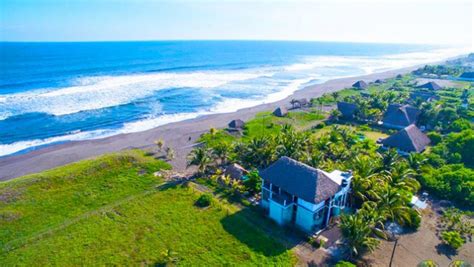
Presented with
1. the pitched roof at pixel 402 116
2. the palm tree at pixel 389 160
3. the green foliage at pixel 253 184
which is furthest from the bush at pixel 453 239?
the pitched roof at pixel 402 116

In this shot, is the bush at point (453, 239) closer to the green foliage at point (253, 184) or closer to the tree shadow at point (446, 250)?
the tree shadow at point (446, 250)

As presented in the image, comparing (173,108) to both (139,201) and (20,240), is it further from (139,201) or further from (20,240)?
(20,240)

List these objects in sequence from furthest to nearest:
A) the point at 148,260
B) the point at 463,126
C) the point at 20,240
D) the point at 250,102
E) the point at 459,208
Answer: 1. the point at 250,102
2. the point at 463,126
3. the point at 459,208
4. the point at 20,240
5. the point at 148,260

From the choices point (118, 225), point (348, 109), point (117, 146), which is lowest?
point (117, 146)

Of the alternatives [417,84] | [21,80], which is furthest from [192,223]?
[21,80]

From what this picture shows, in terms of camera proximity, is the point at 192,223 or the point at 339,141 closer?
the point at 192,223

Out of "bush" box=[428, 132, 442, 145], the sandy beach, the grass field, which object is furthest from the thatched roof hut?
"bush" box=[428, 132, 442, 145]

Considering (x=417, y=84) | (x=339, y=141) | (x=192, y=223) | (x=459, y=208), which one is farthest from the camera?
(x=417, y=84)

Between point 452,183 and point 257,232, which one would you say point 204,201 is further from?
point 452,183

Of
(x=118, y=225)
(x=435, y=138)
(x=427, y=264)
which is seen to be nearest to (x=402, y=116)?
(x=435, y=138)
